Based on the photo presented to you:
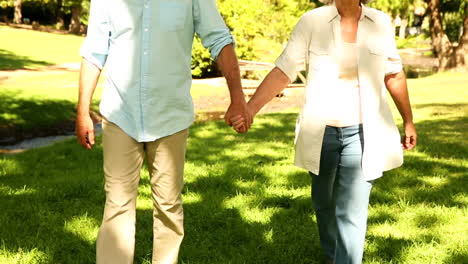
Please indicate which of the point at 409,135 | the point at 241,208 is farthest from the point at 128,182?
the point at 241,208

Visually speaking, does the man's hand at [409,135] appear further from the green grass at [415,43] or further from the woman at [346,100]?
the green grass at [415,43]

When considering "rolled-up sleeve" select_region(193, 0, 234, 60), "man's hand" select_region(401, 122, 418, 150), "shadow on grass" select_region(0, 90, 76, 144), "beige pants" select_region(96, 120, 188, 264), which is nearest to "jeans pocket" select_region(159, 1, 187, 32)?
"rolled-up sleeve" select_region(193, 0, 234, 60)

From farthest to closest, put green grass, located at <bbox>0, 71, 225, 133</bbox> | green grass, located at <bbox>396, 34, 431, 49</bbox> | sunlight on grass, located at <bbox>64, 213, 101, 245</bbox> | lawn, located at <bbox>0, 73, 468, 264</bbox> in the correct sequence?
green grass, located at <bbox>396, 34, 431, 49</bbox> < green grass, located at <bbox>0, 71, 225, 133</bbox> < sunlight on grass, located at <bbox>64, 213, 101, 245</bbox> < lawn, located at <bbox>0, 73, 468, 264</bbox>

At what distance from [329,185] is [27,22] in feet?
215

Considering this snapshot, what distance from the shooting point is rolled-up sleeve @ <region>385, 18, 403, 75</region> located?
354 cm

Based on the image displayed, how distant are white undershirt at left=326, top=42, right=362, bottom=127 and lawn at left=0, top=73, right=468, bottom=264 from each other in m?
1.28

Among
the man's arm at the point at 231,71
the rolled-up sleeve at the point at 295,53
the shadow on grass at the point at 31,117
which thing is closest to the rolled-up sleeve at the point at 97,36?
the man's arm at the point at 231,71

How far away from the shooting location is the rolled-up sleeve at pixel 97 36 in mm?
3359

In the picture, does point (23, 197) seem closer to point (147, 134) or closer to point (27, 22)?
point (147, 134)

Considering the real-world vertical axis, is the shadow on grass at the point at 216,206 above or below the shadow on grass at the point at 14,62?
above

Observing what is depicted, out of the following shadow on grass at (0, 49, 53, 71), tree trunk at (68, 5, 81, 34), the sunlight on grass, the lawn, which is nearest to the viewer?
the lawn

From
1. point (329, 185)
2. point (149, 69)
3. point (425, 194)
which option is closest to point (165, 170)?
point (149, 69)

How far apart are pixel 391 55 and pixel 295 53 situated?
56 cm

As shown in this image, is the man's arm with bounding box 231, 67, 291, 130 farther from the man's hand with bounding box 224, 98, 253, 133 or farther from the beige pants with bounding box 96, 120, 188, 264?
the beige pants with bounding box 96, 120, 188, 264
